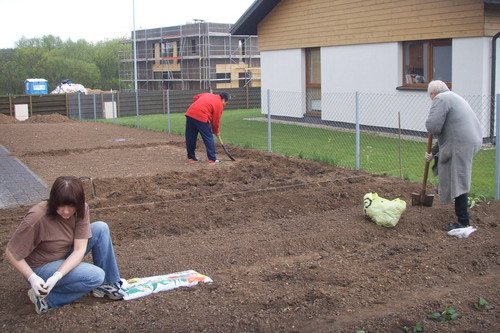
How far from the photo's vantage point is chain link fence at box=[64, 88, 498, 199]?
1157 cm

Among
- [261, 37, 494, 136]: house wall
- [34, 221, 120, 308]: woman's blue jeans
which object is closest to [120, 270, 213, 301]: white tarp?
[34, 221, 120, 308]: woman's blue jeans

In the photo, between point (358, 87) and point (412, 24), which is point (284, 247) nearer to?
point (412, 24)

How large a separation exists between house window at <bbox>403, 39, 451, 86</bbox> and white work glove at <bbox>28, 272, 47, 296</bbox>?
13.7 meters

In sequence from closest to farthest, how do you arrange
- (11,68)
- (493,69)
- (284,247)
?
1. (284,247)
2. (493,69)
3. (11,68)

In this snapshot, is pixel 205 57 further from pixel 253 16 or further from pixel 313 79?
pixel 313 79

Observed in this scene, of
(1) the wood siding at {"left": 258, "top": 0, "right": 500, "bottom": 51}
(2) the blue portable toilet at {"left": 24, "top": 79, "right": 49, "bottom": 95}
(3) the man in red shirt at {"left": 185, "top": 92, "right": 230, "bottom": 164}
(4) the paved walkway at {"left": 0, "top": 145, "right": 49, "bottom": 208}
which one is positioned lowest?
(4) the paved walkway at {"left": 0, "top": 145, "right": 49, "bottom": 208}

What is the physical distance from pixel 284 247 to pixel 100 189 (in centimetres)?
432

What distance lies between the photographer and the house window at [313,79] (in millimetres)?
21391

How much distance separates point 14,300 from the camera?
4.90 metres

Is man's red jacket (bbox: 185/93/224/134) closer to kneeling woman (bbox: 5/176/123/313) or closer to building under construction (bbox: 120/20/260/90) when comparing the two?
kneeling woman (bbox: 5/176/123/313)

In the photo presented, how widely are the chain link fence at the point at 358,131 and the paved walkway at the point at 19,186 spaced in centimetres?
514

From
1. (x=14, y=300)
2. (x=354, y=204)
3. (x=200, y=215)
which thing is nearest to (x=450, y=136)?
(x=354, y=204)

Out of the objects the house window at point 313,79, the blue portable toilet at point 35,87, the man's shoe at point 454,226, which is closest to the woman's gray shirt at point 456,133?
the man's shoe at point 454,226

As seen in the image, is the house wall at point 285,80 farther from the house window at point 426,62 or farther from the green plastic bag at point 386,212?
the green plastic bag at point 386,212
